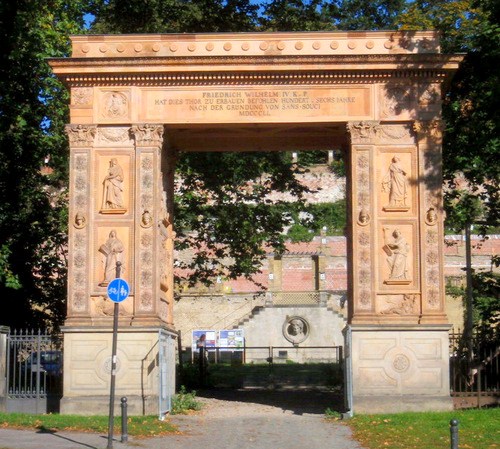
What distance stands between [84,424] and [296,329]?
128 feet

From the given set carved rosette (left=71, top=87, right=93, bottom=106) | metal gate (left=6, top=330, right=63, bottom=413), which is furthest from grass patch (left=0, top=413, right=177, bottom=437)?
carved rosette (left=71, top=87, right=93, bottom=106)

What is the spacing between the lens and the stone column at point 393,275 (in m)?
24.6

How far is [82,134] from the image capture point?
2570 centimetres

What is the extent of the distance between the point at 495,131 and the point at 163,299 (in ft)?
32.8

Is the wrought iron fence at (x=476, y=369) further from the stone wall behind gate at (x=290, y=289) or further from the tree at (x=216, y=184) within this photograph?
the stone wall behind gate at (x=290, y=289)

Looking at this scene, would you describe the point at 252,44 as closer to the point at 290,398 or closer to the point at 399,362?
the point at 399,362

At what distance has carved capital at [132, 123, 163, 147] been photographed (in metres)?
25.7

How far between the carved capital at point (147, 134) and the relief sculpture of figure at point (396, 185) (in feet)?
18.9

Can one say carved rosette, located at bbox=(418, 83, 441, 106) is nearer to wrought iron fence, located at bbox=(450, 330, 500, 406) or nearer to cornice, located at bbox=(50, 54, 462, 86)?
cornice, located at bbox=(50, 54, 462, 86)

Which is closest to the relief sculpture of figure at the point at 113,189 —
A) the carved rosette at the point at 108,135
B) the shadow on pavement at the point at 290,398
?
the carved rosette at the point at 108,135

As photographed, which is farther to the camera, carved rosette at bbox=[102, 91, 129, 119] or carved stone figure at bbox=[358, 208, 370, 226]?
carved rosette at bbox=[102, 91, 129, 119]

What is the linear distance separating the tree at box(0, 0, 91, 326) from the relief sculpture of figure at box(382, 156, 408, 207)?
438 inches

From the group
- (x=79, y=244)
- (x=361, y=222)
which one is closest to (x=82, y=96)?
(x=79, y=244)

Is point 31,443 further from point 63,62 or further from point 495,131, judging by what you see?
point 495,131
